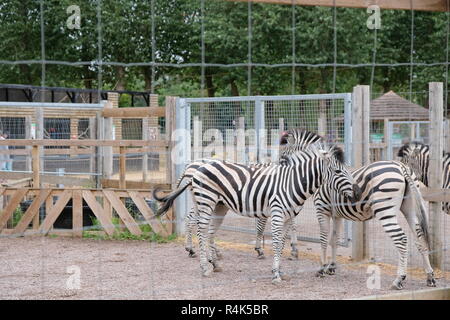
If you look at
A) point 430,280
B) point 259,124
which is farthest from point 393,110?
point 430,280

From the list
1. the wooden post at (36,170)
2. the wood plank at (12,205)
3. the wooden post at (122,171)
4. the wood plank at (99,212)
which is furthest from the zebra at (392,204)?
the wood plank at (12,205)

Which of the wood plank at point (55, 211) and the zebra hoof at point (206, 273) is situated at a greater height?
the wood plank at point (55, 211)

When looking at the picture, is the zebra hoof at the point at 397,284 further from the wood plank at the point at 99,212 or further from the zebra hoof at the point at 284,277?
the wood plank at the point at 99,212

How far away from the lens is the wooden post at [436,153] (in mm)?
6648

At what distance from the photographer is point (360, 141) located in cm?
728

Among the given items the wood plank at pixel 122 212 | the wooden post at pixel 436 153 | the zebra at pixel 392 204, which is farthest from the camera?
the wood plank at pixel 122 212

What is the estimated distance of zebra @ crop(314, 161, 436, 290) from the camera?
6.02 m

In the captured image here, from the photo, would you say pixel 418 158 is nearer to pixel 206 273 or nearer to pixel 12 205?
pixel 206 273

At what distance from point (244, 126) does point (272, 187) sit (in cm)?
304

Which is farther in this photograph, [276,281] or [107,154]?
[107,154]

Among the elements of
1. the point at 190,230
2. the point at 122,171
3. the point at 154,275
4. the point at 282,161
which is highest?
the point at 282,161

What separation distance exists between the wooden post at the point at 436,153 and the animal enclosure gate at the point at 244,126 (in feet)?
6.72

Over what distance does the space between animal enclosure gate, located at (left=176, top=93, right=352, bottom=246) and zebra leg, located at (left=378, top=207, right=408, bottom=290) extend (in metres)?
2.61
